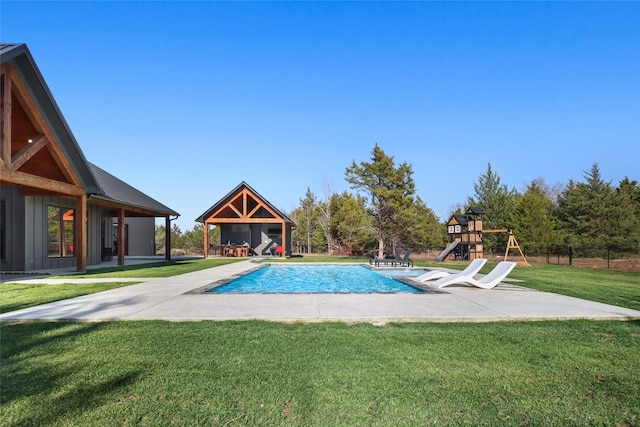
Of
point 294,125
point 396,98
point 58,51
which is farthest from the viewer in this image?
point 294,125

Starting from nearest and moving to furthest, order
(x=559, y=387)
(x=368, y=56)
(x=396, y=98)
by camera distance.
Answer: (x=559, y=387) < (x=368, y=56) < (x=396, y=98)

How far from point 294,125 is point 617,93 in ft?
58.7

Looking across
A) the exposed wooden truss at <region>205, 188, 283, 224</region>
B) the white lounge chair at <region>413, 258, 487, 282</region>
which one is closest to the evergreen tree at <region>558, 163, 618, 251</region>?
the white lounge chair at <region>413, 258, 487, 282</region>

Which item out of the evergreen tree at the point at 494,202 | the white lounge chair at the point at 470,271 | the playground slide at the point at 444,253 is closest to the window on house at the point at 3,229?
the white lounge chair at the point at 470,271

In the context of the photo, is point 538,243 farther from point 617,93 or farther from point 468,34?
point 468,34

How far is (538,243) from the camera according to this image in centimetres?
2592

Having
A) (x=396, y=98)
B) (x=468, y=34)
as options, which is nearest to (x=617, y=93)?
(x=468, y=34)

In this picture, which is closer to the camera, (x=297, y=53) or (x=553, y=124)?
(x=297, y=53)

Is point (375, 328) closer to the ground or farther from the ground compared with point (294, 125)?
closer to the ground

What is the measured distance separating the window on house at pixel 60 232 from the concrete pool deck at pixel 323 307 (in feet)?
29.1

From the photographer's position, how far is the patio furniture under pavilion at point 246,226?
25.7m

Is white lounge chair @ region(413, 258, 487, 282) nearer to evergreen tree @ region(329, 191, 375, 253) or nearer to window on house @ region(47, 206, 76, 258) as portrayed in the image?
window on house @ region(47, 206, 76, 258)

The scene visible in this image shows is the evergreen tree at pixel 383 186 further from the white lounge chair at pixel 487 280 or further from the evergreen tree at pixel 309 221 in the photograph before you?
the white lounge chair at pixel 487 280

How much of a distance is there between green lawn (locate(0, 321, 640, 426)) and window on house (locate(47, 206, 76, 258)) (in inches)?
462
